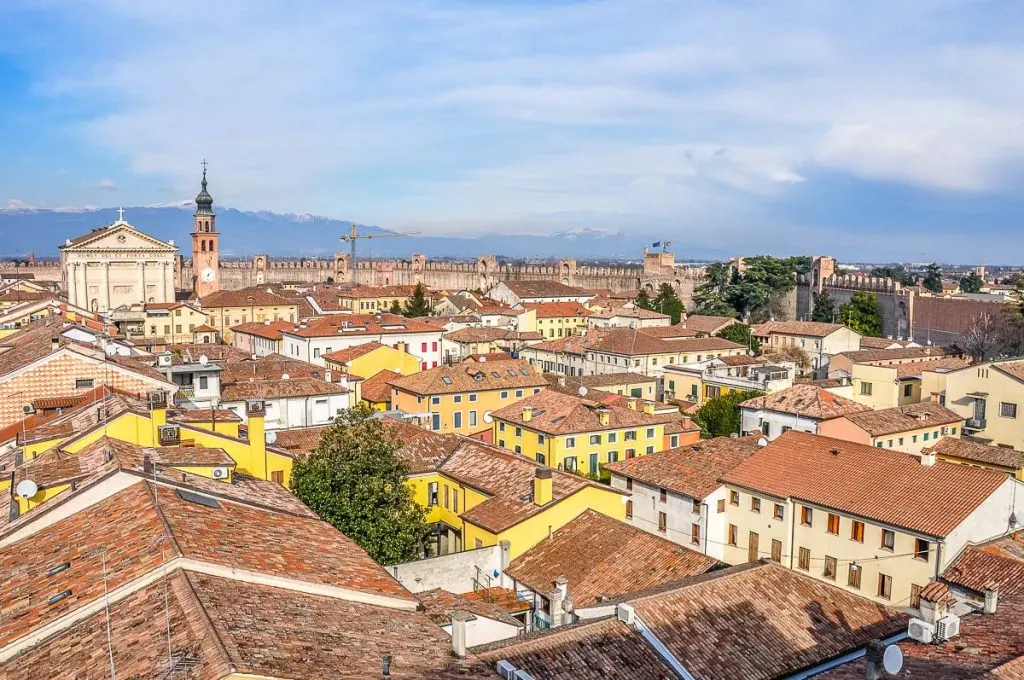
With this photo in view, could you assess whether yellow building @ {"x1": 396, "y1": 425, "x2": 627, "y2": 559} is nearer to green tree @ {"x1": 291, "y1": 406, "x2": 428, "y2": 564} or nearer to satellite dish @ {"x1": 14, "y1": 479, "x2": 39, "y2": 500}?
green tree @ {"x1": 291, "y1": 406, "x2": 428, "y2": 564}

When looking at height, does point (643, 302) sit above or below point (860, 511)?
above

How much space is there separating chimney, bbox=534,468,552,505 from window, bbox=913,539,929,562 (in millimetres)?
6884

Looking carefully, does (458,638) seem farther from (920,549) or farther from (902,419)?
(902,419)

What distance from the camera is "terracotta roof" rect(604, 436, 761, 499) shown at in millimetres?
20586

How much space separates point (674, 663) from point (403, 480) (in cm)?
921

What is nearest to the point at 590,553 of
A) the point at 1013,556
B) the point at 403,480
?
the point at 403,480

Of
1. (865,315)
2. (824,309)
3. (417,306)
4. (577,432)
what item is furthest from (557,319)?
(577,432)

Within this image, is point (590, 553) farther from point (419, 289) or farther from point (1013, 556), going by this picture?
point (419, 289)

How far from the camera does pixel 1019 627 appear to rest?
9844 mm

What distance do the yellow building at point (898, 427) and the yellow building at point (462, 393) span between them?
11329mm

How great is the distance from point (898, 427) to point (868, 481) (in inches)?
399

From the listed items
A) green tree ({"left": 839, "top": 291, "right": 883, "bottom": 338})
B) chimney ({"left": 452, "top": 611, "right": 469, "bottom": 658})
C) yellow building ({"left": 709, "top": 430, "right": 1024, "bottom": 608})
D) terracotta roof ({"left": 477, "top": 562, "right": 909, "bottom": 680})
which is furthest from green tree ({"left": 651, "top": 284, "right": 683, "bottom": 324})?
chimney ({"left": 452, "top": 611, "right": 469, "bottom": 658})

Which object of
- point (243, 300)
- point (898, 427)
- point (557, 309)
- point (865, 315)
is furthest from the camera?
point (557, 309)

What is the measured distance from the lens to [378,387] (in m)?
34.8
